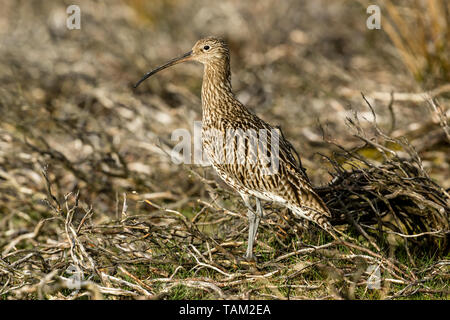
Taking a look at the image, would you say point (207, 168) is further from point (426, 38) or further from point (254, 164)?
point (426, 38)

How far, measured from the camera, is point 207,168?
6.37 metres

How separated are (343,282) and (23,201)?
4.31 m

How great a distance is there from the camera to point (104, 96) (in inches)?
352

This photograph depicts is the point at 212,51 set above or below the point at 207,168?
above

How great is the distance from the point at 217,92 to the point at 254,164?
90 centimetres

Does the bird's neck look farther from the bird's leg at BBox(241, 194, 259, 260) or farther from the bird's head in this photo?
the bird's leg at BBox(241, 194, 259, 260)

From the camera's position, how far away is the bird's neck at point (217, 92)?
5.64m

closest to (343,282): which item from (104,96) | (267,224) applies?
(267,224)

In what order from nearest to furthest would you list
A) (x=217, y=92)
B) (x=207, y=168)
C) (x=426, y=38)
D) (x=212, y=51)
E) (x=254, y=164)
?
(x=254, y=164) < (x=217, y=92) < (x=212, y=51) < (x=207, y=168) < (x=426, y=38)

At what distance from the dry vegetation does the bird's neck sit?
62 cm

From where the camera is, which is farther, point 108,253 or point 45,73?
point 45,73

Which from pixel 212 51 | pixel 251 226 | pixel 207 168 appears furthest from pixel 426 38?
pixel 251 226

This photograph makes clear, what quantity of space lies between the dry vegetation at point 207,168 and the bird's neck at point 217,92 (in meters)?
0.62
